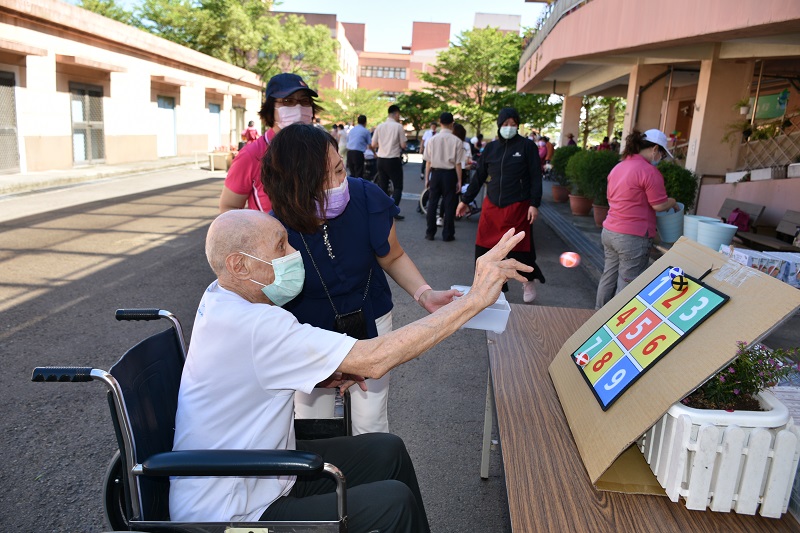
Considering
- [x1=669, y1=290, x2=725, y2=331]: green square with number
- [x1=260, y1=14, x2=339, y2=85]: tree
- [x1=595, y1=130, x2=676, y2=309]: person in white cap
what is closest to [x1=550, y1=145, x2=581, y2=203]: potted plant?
[x1=595, y1=130, x2=676, y2=309]: person in white cap

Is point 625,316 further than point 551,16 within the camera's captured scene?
No

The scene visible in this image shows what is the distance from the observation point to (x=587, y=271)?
7.90 metres

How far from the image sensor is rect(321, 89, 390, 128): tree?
5469 centimetres

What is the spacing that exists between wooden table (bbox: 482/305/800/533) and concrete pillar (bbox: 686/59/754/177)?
9871 millimetres

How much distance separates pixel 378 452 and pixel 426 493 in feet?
3.31

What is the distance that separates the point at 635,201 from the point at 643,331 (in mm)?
3557

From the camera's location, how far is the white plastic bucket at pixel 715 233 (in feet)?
19.3

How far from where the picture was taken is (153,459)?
4.99 ft

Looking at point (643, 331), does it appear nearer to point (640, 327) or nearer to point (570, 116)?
point (640, 327)

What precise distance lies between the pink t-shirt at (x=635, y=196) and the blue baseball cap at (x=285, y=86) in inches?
111

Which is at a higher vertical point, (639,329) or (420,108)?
(420,108)

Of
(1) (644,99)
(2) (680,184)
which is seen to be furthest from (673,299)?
(1) (644,99)

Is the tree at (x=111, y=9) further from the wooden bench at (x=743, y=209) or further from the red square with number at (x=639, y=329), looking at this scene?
the red square with number at (x=639, y=329)

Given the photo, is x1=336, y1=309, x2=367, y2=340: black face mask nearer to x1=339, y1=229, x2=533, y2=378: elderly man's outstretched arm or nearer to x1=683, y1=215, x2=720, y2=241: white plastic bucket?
x1=339, y1=229, x2=533, y2=378: elderly man's outstretched arm
